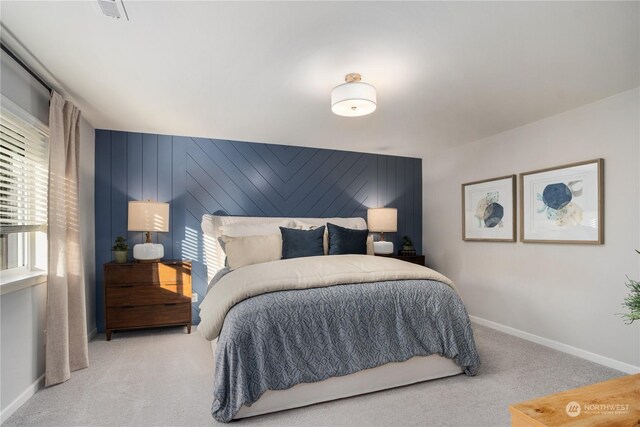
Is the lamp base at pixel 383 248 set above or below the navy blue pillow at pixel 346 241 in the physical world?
below

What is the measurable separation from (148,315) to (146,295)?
0.68ft

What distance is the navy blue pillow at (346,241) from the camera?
3719mm

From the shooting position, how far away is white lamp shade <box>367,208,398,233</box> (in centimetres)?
464

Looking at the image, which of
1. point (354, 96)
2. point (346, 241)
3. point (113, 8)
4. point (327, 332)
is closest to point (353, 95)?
point (354, 96)

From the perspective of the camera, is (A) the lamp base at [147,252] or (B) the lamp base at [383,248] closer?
(A) the lamp base at [147,252]

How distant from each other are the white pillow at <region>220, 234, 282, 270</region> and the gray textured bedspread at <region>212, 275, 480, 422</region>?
3.85ft

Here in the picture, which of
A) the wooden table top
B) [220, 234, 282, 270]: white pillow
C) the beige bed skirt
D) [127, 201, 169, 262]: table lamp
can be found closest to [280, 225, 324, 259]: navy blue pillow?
[220, 234, 282, 270]: white pillow

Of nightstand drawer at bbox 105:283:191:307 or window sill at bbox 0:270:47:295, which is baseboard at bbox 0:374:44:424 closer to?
window sill at bbox 0:270:47:295

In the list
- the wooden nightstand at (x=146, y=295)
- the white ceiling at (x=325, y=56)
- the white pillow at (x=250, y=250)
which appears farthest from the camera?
the wooden nightstand at (x=146, y=295)

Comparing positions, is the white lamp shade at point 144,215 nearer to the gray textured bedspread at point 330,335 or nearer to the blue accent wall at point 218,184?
the blue accent wall at point 218,184

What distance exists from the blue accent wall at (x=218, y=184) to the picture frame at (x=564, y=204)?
1832 millimetres

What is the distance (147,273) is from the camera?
3.61 m

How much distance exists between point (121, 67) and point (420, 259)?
3927 mm

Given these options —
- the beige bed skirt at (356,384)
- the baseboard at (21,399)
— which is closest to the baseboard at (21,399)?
the baseboard at (21,399)
